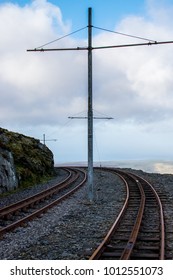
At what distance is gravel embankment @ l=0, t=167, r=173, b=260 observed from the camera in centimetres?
1077

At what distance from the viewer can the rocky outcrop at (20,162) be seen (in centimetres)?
2452

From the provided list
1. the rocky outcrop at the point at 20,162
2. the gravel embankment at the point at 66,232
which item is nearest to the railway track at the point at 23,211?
the gravel embankment at the point at 66,232

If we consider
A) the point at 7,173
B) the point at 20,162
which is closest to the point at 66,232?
the point at 7,173

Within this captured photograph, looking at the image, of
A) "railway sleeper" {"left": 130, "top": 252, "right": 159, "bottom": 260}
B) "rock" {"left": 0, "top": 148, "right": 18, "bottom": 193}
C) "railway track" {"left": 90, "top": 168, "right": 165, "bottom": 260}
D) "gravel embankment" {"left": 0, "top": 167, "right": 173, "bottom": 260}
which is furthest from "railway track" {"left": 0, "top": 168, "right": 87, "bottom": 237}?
"railway sleeper" {"left": 130, "top": 252, "right": 159, "bottom": 260}

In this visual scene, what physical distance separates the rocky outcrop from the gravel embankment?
4.38 meters

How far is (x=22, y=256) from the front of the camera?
1052cm

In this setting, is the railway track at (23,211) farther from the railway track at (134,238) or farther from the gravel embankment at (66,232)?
the railway track at (134,238)

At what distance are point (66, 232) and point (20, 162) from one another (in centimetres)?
1837

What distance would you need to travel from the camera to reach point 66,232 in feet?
43.3

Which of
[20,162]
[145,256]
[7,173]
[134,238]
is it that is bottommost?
[145,256]

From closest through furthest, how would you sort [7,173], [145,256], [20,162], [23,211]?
[145,256]
[23,211]
[7,173]
[20,162]

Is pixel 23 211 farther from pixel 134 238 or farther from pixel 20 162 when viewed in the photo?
pixel 20 162
